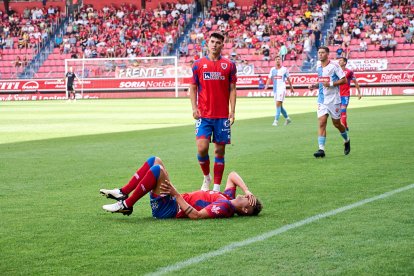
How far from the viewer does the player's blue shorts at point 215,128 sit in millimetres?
12461

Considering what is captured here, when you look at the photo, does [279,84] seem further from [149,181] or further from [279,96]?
[149,181]

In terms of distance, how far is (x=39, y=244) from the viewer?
824cm

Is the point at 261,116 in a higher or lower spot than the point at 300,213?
lower

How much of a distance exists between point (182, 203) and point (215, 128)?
331 centimetres

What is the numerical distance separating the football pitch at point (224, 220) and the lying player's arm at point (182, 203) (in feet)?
0.42

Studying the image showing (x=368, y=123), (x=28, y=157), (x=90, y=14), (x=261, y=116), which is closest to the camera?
(x=28, y=157)

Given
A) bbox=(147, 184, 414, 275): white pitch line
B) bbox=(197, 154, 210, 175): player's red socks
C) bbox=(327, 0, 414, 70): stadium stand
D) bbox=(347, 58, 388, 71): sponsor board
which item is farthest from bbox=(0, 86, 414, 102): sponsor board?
bbox=(147, 184, 414, 275): white pitch line

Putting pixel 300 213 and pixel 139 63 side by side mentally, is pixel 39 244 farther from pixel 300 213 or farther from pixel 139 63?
pixel 139 63

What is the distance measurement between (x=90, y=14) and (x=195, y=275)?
63.5 meters

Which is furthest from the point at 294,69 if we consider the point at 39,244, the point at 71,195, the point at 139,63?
the point at 39,244

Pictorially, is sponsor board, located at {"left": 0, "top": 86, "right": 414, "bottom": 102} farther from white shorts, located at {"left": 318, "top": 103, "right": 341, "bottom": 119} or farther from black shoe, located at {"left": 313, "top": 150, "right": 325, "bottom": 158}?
black shoe, located at {"left": 313, "top": 150, "right": 325, "bottom": 158}

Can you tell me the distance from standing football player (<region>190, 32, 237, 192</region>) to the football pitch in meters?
0.81

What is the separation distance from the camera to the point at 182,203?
367 inches

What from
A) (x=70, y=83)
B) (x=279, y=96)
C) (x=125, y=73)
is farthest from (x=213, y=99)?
(x=125, y=73)
